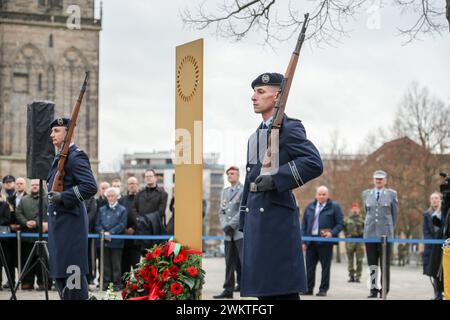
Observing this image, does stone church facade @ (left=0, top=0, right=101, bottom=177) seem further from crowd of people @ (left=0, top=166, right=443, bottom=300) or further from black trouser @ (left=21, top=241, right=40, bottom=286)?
black trouser @ (left=21, top=241, right=40, bottom=286)

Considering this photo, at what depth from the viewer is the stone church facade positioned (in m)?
60.2

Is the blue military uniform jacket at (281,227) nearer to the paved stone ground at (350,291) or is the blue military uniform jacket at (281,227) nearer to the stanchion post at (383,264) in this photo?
the paved stone ground at (350,291)

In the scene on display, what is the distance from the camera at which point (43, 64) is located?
6078cm

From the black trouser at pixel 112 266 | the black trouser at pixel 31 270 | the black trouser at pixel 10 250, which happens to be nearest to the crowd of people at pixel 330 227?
the black trouser at pixel 112 266

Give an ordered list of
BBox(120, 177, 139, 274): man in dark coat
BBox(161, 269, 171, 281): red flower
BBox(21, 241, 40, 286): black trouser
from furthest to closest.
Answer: BBox(120, 177, 139, 274): man in dark coat
BBox(21, 241, 40, 286): black trouser
BBox(161, 269, 171, 281): red flower

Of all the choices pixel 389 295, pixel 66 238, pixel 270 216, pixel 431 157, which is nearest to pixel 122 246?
pixel 389 295

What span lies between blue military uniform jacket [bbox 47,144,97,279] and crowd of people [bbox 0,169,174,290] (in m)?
6.89

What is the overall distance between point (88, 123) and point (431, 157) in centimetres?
2588

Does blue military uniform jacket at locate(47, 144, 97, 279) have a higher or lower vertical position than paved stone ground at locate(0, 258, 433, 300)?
higher

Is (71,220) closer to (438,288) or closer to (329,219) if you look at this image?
(438,288)

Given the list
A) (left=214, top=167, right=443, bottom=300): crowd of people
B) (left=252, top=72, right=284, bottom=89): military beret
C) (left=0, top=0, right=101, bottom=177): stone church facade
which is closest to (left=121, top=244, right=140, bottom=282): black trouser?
(left=214, top=167, right=443, bottom=300): crowd of people

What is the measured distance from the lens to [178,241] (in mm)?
8336

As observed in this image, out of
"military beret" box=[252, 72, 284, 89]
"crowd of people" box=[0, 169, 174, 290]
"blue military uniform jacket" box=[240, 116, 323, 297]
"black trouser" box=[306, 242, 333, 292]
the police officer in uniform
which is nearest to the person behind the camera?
"blue military uniform jacket" box=[240, 116, 323, 297]

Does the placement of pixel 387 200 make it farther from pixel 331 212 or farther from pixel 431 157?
pixel 431 157
